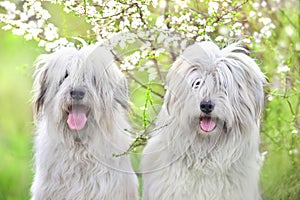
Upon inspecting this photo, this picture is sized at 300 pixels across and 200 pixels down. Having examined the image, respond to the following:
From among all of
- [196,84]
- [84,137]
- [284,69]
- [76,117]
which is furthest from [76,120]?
[284,69]

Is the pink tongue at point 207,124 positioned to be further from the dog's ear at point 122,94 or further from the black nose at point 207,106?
the dog's ear at point 122,94

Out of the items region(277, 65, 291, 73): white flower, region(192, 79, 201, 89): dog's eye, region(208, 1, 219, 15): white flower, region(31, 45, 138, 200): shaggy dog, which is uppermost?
region(208, 1, 219, 15): white flower

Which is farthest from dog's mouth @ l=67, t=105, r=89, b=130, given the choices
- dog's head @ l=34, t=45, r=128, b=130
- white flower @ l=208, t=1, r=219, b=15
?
white flower @ l=208, t=1, r=219, b=15

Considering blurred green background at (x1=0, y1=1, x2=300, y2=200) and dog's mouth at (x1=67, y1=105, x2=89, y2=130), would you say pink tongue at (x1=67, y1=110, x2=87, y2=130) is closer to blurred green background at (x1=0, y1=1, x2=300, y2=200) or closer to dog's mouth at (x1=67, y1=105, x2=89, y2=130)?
dog's mouth at (x1=67, y1=105, x2=89, y2=130)

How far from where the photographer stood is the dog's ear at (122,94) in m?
4.21

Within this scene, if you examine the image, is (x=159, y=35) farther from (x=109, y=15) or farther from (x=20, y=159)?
(x=20, y=159)

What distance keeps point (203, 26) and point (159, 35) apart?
50 cm

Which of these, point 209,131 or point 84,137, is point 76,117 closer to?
point 84,137

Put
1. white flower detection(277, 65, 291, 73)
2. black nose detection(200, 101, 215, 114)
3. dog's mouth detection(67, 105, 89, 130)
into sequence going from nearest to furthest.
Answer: black nose detection(200, 101, 215, 114) → dog's mouth detection(67, 105, 89, 130) → white flower detection(277, 65, 291, 73)

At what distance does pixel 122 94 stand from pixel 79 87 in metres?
0.34

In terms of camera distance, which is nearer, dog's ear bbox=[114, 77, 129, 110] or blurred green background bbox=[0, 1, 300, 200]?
dog's ear bbox=[114, 77, 129, 110]

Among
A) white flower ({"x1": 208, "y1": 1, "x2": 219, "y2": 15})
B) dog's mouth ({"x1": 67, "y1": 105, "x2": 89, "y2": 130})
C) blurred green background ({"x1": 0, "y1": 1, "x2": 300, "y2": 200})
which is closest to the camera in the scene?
dog's mouth ({"x1": 67, "y1": 105, "x2": 89, "y2": 130})

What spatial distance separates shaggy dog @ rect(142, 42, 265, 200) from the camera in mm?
4043

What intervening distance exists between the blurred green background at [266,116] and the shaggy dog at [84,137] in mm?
980
